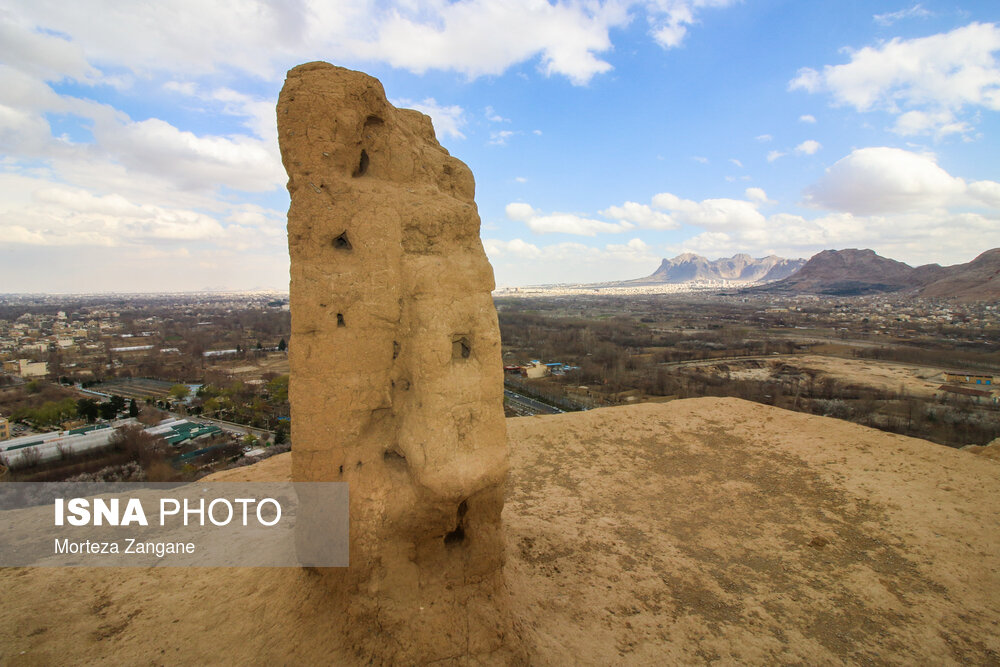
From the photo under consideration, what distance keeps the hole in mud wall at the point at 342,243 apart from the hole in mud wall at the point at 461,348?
1687mm

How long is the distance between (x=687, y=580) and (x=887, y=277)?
201 metres

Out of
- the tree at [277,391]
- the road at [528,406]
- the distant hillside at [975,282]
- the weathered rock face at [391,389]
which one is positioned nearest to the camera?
the weathered rock face at [391,389]

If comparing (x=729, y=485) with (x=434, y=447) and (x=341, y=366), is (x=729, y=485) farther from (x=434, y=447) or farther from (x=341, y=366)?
(x=341, y=366)

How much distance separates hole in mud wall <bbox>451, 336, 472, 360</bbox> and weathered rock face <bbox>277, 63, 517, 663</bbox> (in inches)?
0.9

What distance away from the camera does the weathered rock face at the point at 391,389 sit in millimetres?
4922

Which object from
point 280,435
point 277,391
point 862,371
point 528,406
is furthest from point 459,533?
point 862,371

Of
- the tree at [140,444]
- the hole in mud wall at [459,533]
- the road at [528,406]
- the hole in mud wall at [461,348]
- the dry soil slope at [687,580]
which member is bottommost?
the road at [528,406]

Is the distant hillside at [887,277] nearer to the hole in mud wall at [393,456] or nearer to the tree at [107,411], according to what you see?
the hole in mud wall at [393,456]

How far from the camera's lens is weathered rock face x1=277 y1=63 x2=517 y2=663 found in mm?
4922

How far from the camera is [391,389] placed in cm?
542

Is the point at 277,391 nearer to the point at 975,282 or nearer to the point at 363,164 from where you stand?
the point at 363,164

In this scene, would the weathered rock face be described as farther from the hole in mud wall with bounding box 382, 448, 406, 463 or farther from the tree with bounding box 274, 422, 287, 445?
the tree with bounding box 274, 422, 287, 445

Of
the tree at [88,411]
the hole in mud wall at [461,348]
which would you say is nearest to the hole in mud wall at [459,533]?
A: the hole in mud wall at [461,348]

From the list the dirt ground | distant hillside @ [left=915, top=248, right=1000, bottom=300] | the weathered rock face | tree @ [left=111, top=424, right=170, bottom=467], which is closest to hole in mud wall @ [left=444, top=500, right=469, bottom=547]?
the weathered rock face
